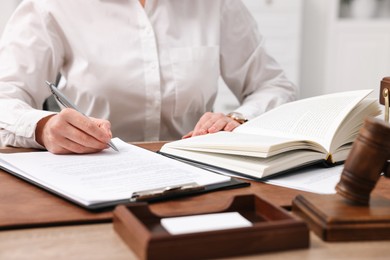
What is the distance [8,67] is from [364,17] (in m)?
3.37

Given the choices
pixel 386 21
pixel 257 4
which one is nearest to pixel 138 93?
pixel 257 4

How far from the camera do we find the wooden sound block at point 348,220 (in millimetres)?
681

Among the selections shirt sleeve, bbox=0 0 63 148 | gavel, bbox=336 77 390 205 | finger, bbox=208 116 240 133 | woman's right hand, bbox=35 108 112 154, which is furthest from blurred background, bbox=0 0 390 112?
gavel, bbox=336 77 390 205

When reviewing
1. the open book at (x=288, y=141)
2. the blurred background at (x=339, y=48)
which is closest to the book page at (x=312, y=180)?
the open book at (x=288, y=141)

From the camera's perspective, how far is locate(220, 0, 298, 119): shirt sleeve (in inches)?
68.9

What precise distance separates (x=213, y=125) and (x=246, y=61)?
0.56 metres

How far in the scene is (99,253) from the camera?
0.64 metres

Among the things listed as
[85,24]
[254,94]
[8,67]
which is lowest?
[254,94]

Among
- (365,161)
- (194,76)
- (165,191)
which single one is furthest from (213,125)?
(365,161)

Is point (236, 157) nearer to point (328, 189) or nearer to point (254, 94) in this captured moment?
point (328, 189)

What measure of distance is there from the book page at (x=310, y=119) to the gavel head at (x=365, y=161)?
0.30 meters

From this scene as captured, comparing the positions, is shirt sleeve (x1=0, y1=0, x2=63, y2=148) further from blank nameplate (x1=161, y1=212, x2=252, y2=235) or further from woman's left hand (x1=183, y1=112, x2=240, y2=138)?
blank nameplate (x1=161, y1=212, x2=252, y2=235)

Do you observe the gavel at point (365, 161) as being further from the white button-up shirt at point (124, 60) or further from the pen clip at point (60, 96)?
the white button-up shirt at point (124, 60)

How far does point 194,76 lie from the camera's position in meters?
1.61
